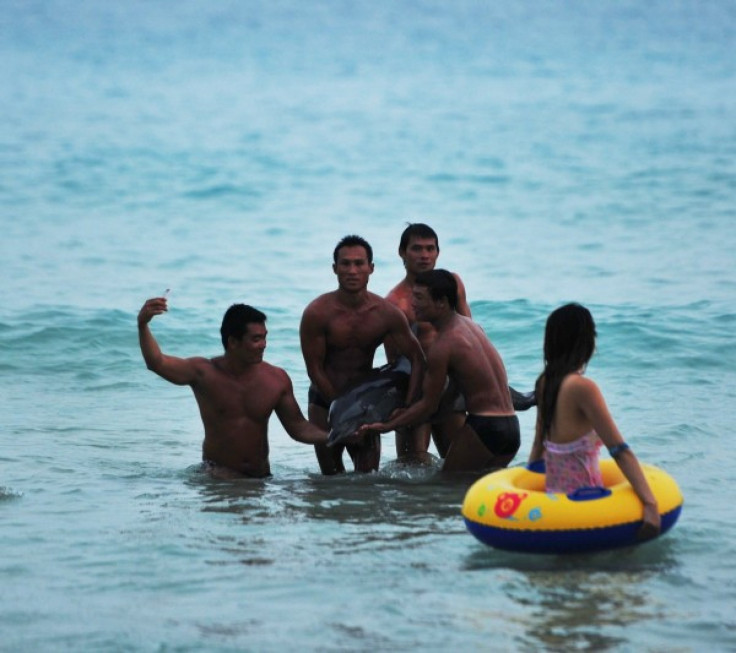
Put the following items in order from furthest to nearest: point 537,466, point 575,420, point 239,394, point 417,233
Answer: point 417,233
point 239,394
point 537,466
point 575,420

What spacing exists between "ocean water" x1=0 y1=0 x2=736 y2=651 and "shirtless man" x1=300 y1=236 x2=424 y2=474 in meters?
0.66

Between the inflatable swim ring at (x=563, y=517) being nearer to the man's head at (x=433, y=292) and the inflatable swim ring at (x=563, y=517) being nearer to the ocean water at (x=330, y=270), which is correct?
the ocean water at (x=330, y=270)

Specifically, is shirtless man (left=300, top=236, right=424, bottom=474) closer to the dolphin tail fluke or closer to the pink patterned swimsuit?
the dolphin tail fluke

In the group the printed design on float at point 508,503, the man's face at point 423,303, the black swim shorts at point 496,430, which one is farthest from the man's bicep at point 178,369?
the printed design on float at point 508,503

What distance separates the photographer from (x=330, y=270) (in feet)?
67.6

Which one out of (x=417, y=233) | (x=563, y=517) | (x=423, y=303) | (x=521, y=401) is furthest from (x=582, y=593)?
(x=417, y=233)

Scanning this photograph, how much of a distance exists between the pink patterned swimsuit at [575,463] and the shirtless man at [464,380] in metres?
1.54

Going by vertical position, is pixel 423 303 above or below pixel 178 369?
above

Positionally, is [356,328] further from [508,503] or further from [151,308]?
[508,503]

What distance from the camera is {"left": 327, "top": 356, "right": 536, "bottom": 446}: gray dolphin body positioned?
25.4 ft

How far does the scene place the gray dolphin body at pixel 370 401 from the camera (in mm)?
7734

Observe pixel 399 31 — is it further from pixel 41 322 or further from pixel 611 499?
pixel 611 499

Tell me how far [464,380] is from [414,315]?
0.83 metres

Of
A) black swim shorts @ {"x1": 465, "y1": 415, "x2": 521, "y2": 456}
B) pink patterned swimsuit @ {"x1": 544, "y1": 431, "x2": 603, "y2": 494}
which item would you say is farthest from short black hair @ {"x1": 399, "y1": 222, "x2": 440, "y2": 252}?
pink patterned swimsuit @ {"x1": 544, "y1": 431, "x2": 603, "y2": 494}
